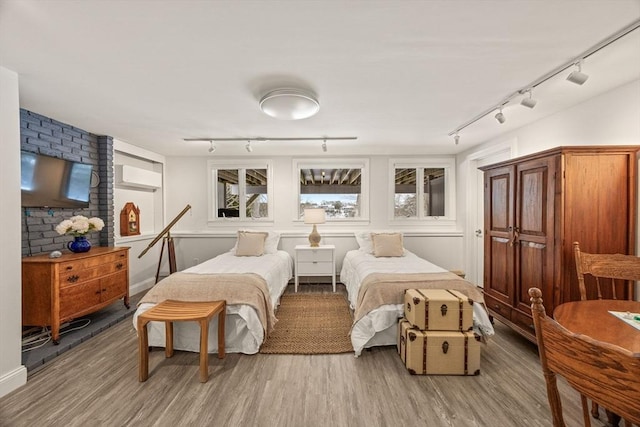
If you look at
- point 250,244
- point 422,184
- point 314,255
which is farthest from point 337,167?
point 250,244

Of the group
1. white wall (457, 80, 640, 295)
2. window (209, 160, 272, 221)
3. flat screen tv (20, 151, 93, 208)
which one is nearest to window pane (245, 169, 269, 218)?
window (209, 160, 272, 221)

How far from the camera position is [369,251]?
4.37 metres

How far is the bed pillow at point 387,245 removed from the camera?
4043 millimetres

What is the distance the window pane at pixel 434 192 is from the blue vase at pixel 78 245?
514 cm

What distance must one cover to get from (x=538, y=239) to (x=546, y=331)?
1853mm

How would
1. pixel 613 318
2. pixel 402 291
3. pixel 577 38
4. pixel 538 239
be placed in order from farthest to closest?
pixel 402 291, pixel 538 239, pixel 577 38, pixel 613 318

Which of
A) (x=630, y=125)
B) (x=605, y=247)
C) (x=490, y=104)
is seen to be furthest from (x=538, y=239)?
(x=490, y=104)

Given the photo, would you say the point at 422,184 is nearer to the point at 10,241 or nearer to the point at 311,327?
the point at 311,327

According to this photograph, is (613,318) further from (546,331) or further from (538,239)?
(538,239)

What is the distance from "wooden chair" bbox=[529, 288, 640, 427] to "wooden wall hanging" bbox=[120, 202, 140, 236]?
16.2 feet

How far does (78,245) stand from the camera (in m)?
3.08

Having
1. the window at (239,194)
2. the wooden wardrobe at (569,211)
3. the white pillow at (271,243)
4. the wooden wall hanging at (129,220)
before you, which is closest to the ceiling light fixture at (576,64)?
the wooden wardrobe at (569,211)

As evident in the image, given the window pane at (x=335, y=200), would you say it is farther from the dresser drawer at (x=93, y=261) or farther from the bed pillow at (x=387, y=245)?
the dresser drawer at (x=93, y=261)

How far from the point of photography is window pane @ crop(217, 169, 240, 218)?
5.25m
